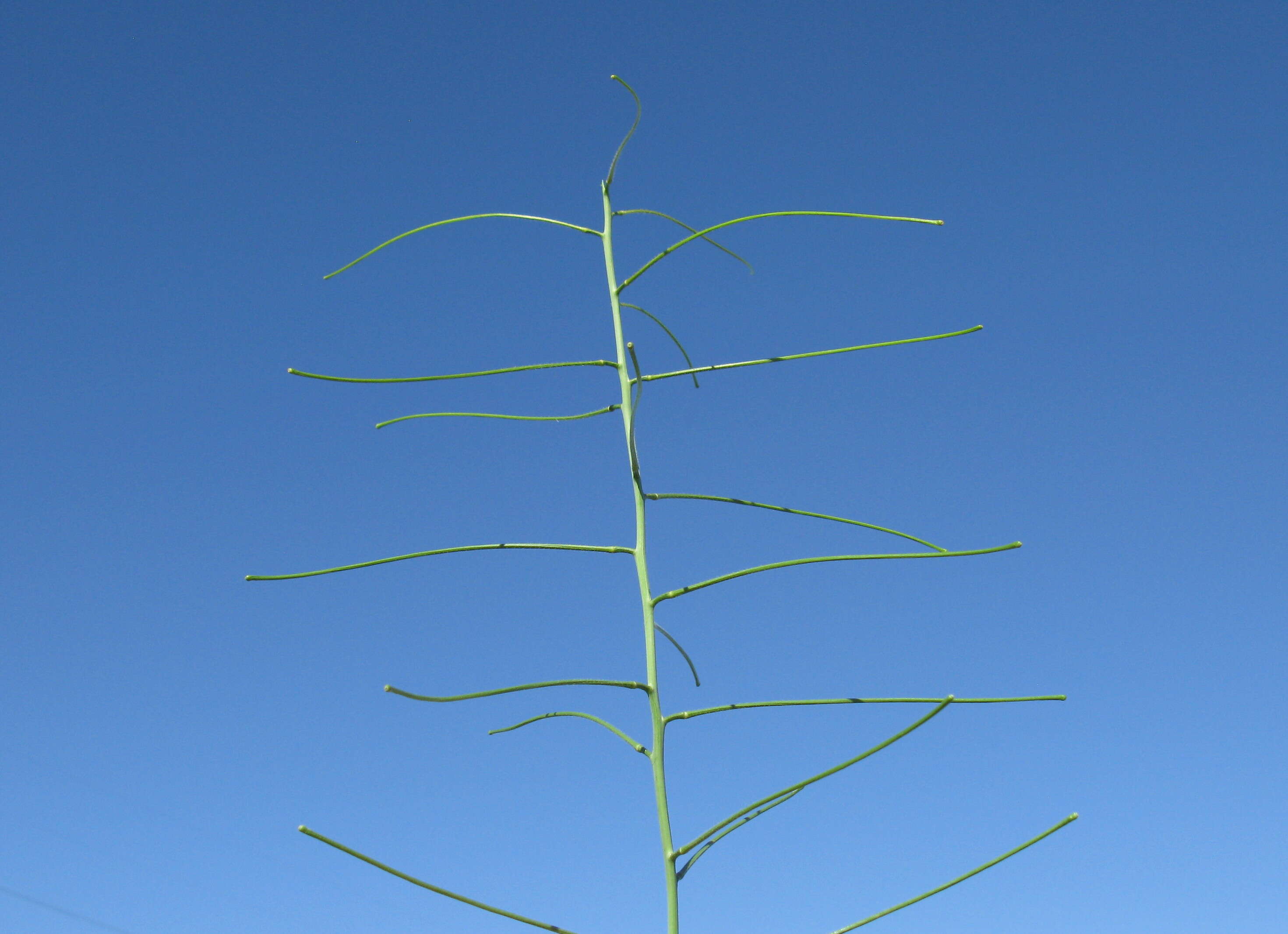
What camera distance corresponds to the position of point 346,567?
132cm

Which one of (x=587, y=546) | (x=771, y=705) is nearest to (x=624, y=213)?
(x=587, y=546)

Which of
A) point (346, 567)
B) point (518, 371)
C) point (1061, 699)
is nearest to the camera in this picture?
point (1061, 699)

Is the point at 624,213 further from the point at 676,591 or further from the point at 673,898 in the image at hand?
the point at 673,898

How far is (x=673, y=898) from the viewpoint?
1115 mm

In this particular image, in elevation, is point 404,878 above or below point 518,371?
below

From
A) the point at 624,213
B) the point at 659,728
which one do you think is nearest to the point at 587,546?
the point at 659,728

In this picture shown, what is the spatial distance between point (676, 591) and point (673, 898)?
0.35m

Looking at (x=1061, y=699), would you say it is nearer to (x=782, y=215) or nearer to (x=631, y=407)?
(x=631, y=407)

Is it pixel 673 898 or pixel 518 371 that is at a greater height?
pixel 518 371

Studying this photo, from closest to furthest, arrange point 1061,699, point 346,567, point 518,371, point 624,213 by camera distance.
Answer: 1. point 1061,699
2. point 346,567
3. point 518,371
4. point 624,213

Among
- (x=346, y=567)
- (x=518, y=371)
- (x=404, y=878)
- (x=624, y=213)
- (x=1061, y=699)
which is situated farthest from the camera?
(x=624, y=213)

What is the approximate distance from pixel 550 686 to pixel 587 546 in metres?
0.17

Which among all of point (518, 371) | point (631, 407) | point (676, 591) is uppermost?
point (518, 371)

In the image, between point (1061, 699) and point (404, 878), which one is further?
point (1061, 699)
